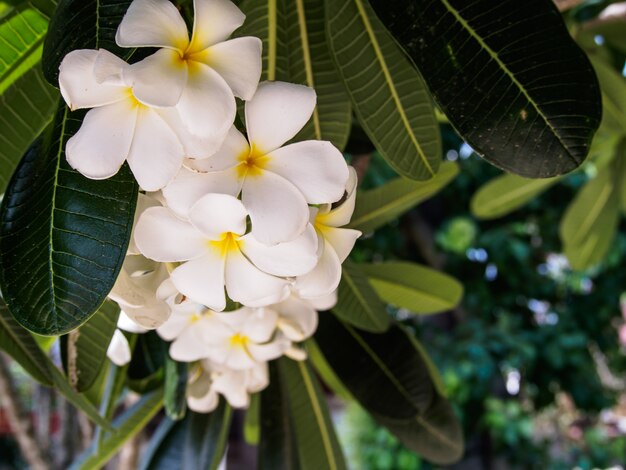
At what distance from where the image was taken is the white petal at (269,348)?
1.95ft

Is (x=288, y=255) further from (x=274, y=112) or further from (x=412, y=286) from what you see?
(x=412, y=286)

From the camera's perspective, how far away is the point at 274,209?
13.3 inches

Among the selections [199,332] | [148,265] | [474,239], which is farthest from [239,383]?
[474,239]

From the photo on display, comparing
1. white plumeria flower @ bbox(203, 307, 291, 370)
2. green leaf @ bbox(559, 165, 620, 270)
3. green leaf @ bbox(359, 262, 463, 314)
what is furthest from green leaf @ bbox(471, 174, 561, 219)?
white plumeria flower @ bbox(203, 307, 291, 370)

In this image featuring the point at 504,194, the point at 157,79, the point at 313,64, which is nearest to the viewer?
the point at 157,79

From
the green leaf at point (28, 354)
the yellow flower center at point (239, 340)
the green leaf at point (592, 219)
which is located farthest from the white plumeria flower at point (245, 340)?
the green leaf at point (592, 219)

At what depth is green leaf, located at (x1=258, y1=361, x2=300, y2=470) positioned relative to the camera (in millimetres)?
717

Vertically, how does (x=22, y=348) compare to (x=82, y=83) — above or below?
below

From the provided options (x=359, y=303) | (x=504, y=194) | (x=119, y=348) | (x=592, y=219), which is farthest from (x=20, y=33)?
(x=592, y=219)

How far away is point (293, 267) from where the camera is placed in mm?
358

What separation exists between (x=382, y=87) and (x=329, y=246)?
0.16 m

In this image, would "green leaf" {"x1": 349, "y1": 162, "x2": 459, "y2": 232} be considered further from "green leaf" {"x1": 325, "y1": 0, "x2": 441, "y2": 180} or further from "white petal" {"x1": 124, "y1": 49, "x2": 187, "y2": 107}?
"white petal" {"x1": 124, "y1": 49, "x2": 187, "y2": 107}

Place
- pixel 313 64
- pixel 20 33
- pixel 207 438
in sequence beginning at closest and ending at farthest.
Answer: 1. pixel 20 33
2. pixel 313 64
3. pixel 207 438

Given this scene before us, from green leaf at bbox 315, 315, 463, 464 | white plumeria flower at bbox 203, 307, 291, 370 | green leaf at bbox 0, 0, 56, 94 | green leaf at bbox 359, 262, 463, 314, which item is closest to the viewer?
green leaf at bbox 0, 0, 56, 94
